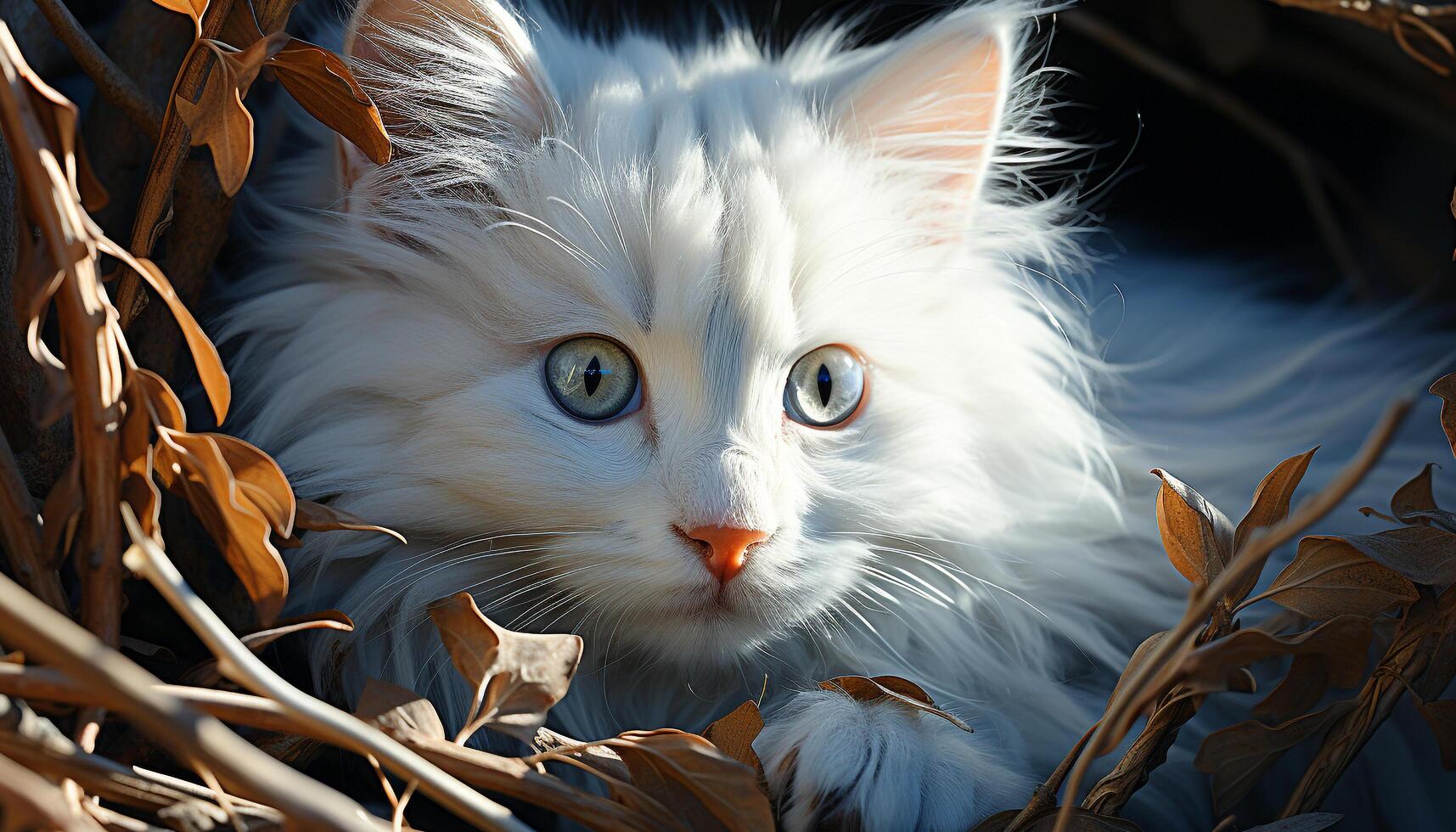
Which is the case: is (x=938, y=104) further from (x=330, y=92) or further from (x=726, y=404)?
(x=330, y=92)

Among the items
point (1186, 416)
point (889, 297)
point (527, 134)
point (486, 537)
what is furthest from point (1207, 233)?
point (486, 537)

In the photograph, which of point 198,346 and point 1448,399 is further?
point 1448,399

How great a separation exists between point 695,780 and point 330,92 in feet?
1.65

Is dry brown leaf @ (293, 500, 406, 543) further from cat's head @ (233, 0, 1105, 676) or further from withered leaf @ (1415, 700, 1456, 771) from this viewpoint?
withered leaf @ (1415, 700, 1456, 771)

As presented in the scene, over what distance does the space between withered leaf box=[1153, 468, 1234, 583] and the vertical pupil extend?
0.49m

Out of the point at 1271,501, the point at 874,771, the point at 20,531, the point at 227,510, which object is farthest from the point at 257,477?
the point at 1271,501

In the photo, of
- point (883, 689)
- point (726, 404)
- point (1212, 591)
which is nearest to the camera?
point (1212, 591)

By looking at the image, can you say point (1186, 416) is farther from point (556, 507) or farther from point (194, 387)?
point (194, 387)

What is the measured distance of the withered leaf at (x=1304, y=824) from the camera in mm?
725

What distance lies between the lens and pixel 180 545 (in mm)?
1036

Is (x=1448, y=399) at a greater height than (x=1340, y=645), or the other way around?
(x=1448, y=399)

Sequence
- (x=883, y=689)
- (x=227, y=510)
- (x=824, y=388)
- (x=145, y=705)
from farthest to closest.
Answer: (x=824, y=388) → (x=883, y=689) → (x=227, y=510) → (x=145, y=705)

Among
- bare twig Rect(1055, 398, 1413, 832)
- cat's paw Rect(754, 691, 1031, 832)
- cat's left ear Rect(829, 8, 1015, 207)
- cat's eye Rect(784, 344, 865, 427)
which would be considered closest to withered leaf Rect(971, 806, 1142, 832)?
bare twig Rect(1055, 398, 1413, 832)

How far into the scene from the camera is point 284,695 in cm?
54
